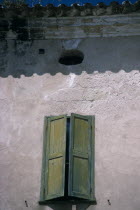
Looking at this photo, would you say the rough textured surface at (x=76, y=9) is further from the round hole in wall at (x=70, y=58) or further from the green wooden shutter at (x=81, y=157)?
the green wooden shutter at (x=81, y=157)

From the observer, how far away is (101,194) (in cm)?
834

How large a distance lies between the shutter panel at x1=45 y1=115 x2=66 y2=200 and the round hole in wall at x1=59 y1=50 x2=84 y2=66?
1.66 m

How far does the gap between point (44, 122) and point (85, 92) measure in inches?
40.1

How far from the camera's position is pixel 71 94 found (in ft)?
31.4

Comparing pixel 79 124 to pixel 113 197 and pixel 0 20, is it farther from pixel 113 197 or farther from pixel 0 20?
pixel 0 20

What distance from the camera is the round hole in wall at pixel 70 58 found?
33.8 feet

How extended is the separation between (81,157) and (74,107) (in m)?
1.16

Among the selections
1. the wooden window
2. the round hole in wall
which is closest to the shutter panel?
the wooden window

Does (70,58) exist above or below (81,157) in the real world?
above

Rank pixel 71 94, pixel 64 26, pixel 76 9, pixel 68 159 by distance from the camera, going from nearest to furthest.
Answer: pixel 68 159 → pixel 71 94 → pixel 76 9 → pixel 64 26

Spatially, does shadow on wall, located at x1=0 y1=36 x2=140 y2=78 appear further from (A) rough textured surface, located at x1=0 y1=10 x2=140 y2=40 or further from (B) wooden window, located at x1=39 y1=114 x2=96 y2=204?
(B) wooden window, located at x1=39 y1=114 x2=96 y2=204

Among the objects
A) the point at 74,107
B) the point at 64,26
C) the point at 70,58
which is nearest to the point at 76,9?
the point at 64,26

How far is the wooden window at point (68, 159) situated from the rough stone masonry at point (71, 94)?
131 millimetres

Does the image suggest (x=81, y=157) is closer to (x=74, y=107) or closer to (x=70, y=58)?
(x=74, y=107)
